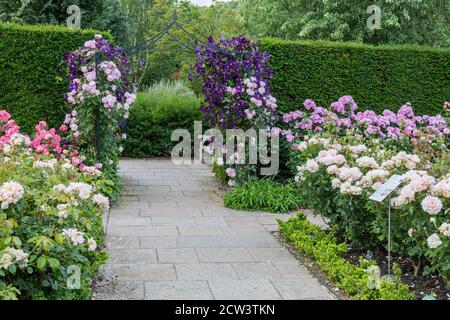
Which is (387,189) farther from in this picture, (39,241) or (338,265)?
(39,241)

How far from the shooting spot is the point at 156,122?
1184 centimetres

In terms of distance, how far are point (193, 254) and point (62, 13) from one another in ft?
40.0

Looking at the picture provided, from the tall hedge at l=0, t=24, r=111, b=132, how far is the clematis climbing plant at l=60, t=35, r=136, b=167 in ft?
2.76

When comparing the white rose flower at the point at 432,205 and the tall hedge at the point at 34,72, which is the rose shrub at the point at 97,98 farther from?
the white rose flower at the point at 432,205

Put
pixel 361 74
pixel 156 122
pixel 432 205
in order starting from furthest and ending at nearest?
pixel 156 122 < pixel 361 74 < pixel 432 205

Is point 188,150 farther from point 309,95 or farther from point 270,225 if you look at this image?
point 270,225

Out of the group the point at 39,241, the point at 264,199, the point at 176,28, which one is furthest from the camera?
the point at 176,28

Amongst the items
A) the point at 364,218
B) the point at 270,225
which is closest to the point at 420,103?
the point at 270,225

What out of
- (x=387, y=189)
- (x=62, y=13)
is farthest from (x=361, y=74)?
(x=62, y=13)

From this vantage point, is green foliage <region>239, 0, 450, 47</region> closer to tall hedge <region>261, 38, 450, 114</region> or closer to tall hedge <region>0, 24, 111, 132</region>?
tall hedge <region>261, 38, 450, 114</region>

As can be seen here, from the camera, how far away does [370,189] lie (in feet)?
15.1

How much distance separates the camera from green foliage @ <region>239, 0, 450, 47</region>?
15406 mm

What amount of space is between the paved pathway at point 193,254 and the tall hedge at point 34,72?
1905mm

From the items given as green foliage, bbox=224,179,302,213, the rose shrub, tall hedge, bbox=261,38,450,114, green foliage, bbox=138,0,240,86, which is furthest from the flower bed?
green foliage, bbox=138,0,240,86
